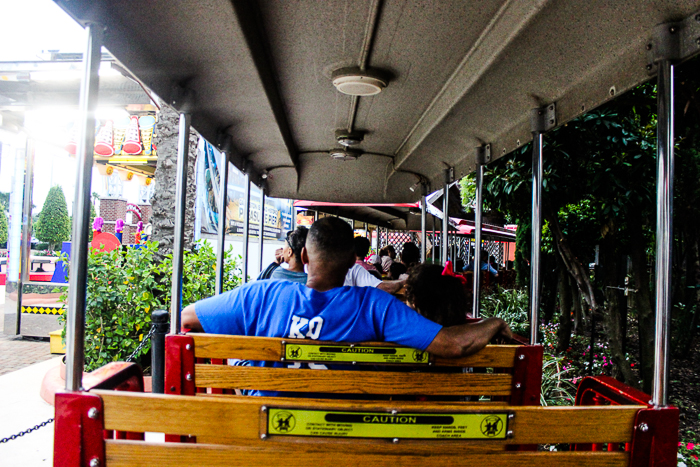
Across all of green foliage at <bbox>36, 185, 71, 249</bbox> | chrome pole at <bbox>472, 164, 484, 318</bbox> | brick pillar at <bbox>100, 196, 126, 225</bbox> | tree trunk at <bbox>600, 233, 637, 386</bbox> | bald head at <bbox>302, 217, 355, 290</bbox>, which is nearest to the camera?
bald head at <bbox>302, 217, 355, 290</bbox>

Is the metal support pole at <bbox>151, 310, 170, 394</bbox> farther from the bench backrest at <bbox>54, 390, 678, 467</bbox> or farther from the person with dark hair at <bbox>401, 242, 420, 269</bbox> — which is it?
the person with dark hair at <bbox>401, 242, 420, 269</bbox>

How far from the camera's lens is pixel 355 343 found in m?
2.03

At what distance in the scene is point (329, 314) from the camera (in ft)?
6.73

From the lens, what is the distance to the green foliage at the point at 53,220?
3775 centimetres

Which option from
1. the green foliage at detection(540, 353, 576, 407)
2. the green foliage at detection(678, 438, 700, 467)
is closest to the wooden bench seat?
the green foliage at detection(678, 438, 700, 467)

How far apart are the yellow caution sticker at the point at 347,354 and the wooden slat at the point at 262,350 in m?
0.02

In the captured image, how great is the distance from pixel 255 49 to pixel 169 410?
1635mm

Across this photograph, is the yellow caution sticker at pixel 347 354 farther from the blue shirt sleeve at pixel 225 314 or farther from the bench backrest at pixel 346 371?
the blue shirt sleeve at pixel 225 314

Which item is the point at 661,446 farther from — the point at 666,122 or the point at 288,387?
the point at 288,387

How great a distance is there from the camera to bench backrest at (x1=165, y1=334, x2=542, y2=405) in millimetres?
1905

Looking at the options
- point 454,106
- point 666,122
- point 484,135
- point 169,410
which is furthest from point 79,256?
point 484,135

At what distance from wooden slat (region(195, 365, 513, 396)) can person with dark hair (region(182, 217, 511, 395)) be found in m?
0.14

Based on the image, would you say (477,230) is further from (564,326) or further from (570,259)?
(564,326)

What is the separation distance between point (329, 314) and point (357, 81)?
1364mm
